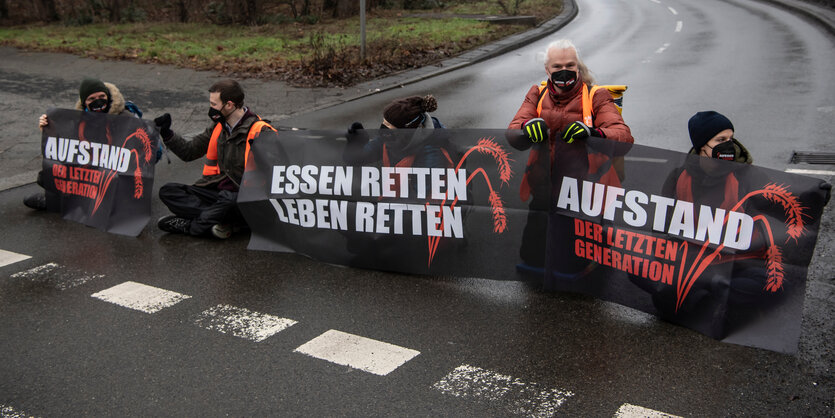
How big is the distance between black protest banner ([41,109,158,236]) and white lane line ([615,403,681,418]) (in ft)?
15.0

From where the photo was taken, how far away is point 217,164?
22.0 feet

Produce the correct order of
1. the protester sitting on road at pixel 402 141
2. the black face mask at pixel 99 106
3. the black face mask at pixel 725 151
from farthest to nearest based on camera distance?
1. the black face mask at pixel 99 106
2. the protester sitting on road at pixel 402 141
3. the black face mask at pixel 725 151

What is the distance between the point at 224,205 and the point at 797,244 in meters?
4.45

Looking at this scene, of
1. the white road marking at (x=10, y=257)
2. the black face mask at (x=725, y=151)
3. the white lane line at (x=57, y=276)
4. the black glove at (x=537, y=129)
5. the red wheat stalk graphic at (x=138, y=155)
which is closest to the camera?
the black face mask at (x=725, y=151)

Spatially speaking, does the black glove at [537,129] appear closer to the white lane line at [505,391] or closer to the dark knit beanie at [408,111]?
the dark knit beanie at [408,111]

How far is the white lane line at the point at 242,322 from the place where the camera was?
15.2 ft

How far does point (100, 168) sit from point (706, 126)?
208 inches

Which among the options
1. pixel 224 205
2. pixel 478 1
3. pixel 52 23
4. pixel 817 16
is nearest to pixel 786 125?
pixel 224 205

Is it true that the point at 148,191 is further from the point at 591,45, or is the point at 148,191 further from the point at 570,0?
the point at 570,0

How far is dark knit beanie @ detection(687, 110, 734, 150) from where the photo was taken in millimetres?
4492

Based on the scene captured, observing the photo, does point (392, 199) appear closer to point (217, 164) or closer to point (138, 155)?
point (217, 164)

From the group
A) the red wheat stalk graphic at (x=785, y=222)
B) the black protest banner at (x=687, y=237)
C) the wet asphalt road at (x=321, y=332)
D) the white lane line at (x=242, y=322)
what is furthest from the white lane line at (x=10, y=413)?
the red wheat stalk graphic at (x=785, y=222)

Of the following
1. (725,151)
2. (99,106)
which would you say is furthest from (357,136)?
(99,106)

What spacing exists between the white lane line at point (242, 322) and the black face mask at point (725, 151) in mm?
2867
